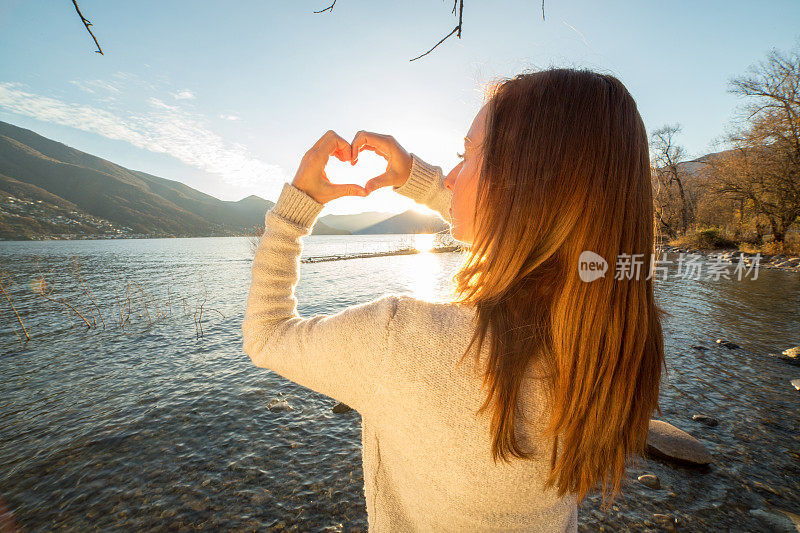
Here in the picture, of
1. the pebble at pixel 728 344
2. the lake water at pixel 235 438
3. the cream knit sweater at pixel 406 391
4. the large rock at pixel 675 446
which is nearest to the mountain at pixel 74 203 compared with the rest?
the lake water at pixel 235 438

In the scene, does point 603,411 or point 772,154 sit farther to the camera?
point 772,154

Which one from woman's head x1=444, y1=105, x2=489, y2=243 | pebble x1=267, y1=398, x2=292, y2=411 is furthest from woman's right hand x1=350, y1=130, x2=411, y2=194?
pebble x1=267, y1=398, x2=292, y2=411

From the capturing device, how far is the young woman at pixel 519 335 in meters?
0.88

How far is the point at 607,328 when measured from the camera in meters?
0.96

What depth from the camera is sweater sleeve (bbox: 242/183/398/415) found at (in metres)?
0.86

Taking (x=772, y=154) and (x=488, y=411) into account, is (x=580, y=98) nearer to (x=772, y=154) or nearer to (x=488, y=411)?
(x=488, y=411)

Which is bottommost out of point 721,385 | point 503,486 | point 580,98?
point 721,385

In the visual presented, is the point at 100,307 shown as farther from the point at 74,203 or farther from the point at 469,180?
the point at 74,203

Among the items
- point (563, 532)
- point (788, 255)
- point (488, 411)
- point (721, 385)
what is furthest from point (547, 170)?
point (788, 255)

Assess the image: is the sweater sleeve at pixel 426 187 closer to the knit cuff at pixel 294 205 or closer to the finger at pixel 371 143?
the finger at pixel 371 143

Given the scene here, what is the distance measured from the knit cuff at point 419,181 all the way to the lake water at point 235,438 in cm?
189

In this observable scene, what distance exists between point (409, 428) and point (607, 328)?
68 centimetres

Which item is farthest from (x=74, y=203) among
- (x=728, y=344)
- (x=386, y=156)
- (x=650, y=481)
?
(x=728, y=344)

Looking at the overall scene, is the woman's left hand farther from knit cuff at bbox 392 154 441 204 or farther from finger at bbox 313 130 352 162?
knit cuff at bbox 392 154 441 204
